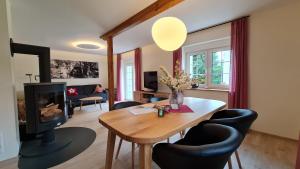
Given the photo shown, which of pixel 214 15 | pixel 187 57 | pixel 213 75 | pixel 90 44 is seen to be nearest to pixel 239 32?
pixel 214 15

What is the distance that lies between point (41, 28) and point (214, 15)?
3.76 m

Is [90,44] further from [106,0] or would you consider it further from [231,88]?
[231,88]

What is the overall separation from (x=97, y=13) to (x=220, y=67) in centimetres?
286

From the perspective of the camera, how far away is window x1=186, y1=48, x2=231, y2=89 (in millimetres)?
3107

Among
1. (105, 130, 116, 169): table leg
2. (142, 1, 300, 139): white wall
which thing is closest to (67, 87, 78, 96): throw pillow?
(105, 130, 116, 169): table leg

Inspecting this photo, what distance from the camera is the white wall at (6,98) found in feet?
5.63

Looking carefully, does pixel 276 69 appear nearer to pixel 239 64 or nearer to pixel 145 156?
pixel 239 64

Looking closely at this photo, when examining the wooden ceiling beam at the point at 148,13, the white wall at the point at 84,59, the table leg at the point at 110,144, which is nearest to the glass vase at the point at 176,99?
the table leg at the point at 110,144

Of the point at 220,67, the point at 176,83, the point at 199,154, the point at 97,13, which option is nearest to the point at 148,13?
the point at 97,13

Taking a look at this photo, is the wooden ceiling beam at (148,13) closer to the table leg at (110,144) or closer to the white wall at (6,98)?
the white wall at (6,98)

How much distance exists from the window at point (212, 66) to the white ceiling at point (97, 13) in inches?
26.5

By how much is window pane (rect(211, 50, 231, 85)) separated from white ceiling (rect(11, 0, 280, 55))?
2.41ft

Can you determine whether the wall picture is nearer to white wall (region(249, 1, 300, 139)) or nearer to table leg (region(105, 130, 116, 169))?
table leg (region(105, 130, 116, 169))

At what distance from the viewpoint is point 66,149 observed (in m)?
2.09
